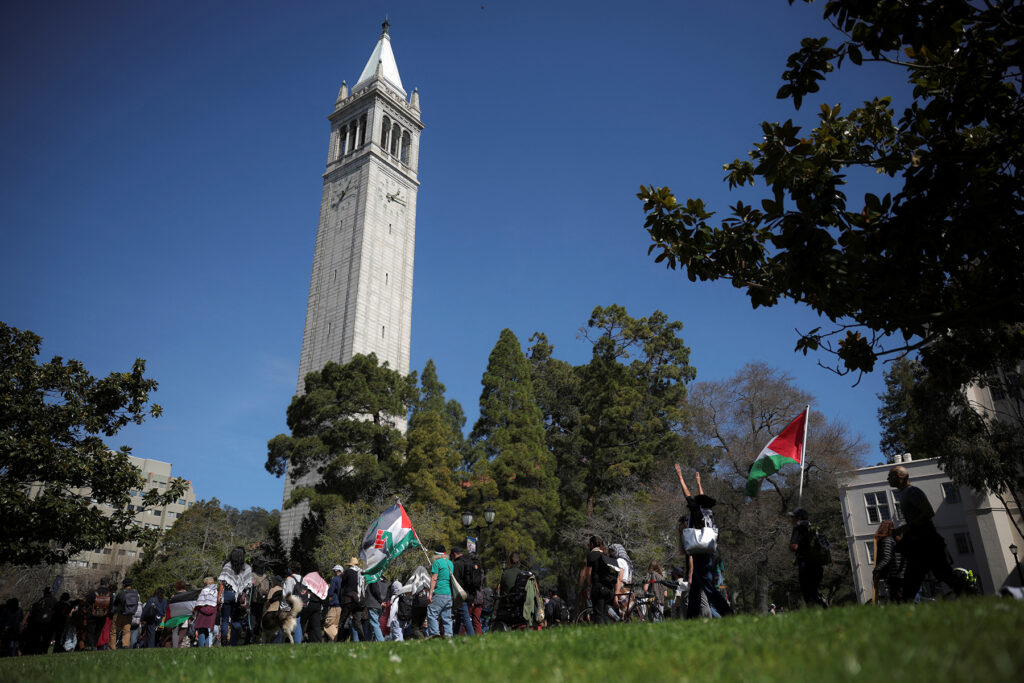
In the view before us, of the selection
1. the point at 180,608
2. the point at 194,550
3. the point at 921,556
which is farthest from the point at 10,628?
the point at 194,550

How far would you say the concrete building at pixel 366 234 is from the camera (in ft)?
166

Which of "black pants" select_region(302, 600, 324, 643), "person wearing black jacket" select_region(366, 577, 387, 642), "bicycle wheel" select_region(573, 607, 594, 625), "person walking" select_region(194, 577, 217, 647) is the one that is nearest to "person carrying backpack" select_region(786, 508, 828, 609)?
"bicycle wheel" select_region(573, 607, 594, 625)

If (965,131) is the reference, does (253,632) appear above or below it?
below

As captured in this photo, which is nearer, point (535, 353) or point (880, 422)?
point (535, 353)

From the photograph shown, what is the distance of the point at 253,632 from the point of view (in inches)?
558

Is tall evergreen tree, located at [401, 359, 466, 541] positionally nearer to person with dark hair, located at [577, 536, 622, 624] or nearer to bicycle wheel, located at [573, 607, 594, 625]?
bicycle wheel, located at [573, 607, 594, 625]

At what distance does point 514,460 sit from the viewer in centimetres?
3306

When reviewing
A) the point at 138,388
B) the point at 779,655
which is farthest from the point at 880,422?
the point at 779,655

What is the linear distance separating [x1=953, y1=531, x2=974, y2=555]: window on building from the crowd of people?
24.6 m

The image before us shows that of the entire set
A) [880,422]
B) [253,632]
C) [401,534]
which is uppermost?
[880,422]

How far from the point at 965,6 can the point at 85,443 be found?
63.4ft

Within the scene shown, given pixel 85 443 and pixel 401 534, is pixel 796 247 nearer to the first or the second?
pixel 401 534

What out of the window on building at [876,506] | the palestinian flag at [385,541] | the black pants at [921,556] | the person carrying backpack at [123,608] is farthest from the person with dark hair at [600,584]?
the window on building at [876,506]

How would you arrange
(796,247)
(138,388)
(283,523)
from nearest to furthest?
(796,247) < (138,388) < (283,523)
